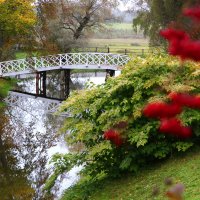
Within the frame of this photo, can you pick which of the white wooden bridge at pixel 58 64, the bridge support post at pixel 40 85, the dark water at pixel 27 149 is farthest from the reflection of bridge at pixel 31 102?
the bridge support post at pixel 40 85

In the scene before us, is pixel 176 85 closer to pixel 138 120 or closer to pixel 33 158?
pixel 138 120

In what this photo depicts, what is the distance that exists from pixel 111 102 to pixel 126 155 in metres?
1.13

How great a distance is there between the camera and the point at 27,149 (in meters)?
16.7

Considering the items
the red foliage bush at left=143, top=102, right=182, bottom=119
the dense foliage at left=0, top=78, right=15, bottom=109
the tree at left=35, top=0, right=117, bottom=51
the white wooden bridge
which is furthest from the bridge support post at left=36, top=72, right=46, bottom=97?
the red foliage bush at left=143, top=102, right=182, bottom=119

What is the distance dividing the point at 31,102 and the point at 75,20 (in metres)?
10.3

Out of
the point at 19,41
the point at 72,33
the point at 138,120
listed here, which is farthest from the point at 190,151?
the point at 72,33

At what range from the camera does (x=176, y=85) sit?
9.31m

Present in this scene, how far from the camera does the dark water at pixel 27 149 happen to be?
12.8 metres

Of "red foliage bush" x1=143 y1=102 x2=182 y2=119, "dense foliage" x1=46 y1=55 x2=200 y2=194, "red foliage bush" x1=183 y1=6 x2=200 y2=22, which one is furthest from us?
"dense foliage" x1=46 y1=55 x2=200 y2=194

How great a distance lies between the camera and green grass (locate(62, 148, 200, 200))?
8.12 m

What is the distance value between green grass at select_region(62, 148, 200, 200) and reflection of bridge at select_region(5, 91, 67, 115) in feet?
44.7

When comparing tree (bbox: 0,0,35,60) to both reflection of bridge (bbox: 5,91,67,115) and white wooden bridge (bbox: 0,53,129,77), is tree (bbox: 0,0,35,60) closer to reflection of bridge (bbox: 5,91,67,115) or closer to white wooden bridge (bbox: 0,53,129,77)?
white wooden bridge (bbox: 0,53,129,77)

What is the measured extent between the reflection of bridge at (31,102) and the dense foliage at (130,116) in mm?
12969

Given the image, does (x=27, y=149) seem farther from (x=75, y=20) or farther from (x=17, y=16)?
(x=75, y=20)
